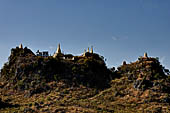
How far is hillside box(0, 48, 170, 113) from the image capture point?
226 ft

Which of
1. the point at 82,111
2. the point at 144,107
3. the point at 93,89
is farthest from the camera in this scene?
the point at 93,89

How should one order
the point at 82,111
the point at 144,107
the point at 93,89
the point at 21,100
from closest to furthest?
the point at 82,111, the point at 144,107, the point at 21,100, the point at 93,89

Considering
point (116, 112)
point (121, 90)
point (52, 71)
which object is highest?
point (52, 71)

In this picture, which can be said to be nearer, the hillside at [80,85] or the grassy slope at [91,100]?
the grassy slope at [91,100]

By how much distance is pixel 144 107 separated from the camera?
69.2m

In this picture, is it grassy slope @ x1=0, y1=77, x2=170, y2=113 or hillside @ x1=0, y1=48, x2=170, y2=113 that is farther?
hillside @ x1=0, y1=48, x2=170, y2=113

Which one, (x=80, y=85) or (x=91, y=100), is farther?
(x=80, y=85)

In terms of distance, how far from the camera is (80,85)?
82.1 m

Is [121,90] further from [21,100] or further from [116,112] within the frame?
[21,100]

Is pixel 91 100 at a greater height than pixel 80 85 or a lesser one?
lesser

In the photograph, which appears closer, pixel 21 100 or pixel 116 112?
pixel 116 112

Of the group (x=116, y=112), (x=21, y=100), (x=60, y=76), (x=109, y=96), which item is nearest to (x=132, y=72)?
(x=109, y=96)

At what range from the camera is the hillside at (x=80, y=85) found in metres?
68.9

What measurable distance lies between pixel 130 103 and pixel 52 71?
24908 millimetres
